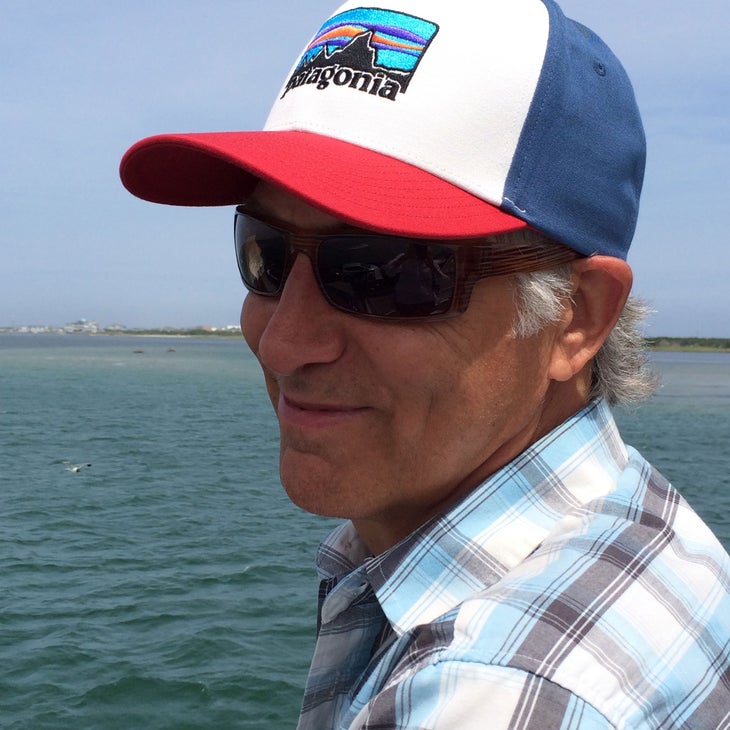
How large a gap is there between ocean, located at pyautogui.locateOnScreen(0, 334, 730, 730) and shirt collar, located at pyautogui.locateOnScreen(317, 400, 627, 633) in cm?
98

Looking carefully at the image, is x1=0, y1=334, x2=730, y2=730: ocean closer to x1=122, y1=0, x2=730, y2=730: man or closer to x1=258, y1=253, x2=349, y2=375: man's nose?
x1=122, y1=0, x2=730, y2=730: man

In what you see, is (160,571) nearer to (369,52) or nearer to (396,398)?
(396,398)

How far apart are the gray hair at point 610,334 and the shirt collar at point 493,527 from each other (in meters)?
0.24

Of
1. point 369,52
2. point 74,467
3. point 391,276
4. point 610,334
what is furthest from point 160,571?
point 369,52

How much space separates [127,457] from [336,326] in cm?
2373

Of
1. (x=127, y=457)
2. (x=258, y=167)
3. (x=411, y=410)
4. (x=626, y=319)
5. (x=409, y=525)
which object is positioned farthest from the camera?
(x=127, y=457)

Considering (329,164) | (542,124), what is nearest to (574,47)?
(542,124)

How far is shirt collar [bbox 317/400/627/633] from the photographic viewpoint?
1.56 m

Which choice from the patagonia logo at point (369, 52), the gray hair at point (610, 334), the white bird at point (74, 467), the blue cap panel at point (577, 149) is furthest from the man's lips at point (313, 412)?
the white bird at point (74, 467)

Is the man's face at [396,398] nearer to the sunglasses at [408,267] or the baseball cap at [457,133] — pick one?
the sunglasses at [408,267]

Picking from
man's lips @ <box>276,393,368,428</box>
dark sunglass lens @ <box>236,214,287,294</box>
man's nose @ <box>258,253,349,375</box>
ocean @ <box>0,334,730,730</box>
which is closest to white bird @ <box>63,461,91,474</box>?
ocean @ <box>0,334,730,730</box>

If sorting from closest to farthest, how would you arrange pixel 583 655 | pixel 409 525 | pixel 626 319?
1. pixel 583 655
2. pixel 409 525
3. pixel 626 319

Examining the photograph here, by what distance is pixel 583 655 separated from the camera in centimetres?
125

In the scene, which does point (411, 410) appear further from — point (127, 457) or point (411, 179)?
point (127, 457)
